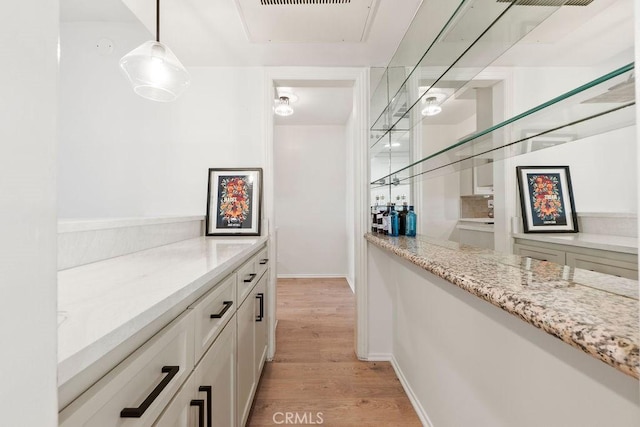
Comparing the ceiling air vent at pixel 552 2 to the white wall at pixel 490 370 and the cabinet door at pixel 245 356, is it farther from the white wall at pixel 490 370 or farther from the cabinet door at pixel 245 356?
the cabinet door at pixel 245 356

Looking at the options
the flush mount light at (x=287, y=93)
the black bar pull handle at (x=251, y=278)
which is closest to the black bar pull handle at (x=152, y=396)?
the black bar pull handle at (x=251, y=278)

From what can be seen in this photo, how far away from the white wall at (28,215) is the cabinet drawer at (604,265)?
906 mm

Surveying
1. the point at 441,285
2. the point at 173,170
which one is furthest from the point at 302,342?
the point at 173,170

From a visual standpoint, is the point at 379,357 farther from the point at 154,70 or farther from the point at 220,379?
the point at 154,70

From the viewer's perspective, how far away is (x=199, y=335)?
818 millimetres

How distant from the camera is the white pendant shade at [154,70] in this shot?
4.42ft

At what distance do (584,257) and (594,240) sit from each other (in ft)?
0.25

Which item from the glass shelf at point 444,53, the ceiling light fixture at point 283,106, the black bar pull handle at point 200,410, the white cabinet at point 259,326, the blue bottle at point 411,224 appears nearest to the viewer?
the black bar pull handle at point 200,410

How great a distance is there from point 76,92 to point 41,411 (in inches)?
99.0

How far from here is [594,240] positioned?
2.14ft

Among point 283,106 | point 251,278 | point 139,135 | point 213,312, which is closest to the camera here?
point 213,312

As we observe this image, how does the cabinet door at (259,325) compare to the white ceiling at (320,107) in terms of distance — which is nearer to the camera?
the cabinet door at (259,325)

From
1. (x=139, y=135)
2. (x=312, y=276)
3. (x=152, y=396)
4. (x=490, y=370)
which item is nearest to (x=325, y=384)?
(x=490, y=370)

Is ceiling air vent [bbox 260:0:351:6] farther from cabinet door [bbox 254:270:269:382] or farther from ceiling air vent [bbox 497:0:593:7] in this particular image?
cabinet door [bbox 254:270:269:382]
